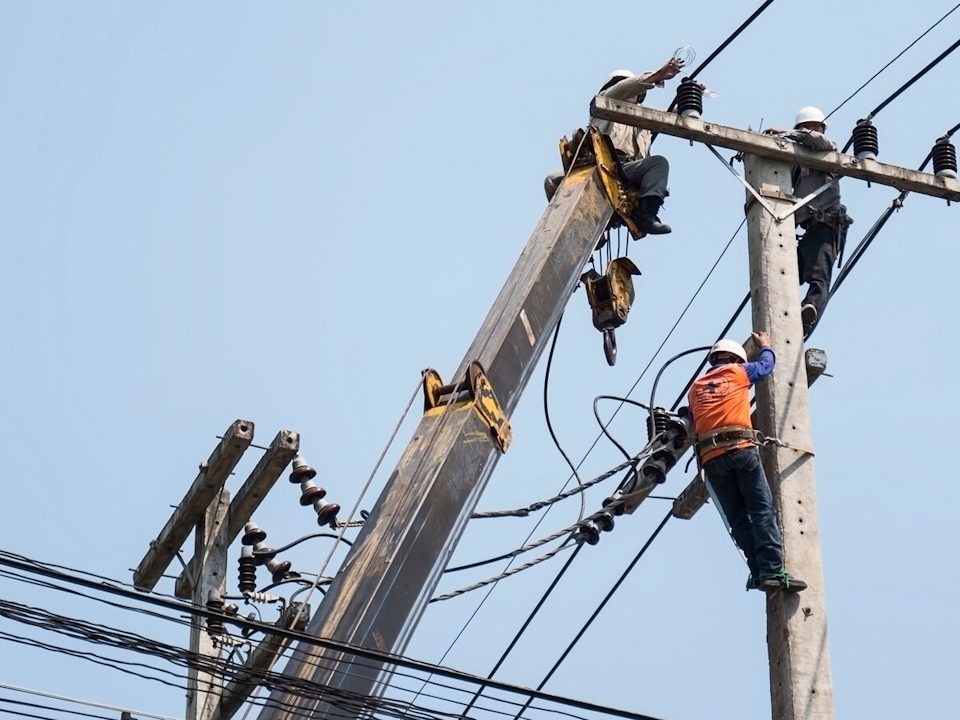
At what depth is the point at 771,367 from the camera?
1029cm

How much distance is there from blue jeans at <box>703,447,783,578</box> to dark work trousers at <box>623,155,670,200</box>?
2351 millimetres

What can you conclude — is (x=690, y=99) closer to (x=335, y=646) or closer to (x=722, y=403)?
(x=722, y=403)

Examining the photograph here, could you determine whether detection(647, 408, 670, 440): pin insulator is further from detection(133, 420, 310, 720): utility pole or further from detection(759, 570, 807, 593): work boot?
detection(133, 420, 310, 720): utility pole

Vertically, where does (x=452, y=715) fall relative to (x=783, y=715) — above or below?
below

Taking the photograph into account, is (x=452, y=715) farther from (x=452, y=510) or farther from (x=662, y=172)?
(x=662, y=172)

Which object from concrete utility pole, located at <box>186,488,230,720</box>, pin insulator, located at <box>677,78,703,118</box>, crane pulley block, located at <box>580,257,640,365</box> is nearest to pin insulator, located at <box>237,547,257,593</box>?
concrete utility pole, located at <box>186,488,230,720</box>

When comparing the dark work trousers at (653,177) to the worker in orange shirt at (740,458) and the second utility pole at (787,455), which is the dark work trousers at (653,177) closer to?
the second utility pole at (787,455)

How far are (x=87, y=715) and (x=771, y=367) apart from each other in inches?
155

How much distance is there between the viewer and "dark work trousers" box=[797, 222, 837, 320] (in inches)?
496

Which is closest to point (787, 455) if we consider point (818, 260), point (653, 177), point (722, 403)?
point (722, 403)

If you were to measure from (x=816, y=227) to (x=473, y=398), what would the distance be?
4.06m

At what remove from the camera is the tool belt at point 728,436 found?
10.0 metres

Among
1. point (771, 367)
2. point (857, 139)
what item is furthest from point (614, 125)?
point (771, 367)

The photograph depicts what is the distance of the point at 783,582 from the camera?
9523 millimetres
